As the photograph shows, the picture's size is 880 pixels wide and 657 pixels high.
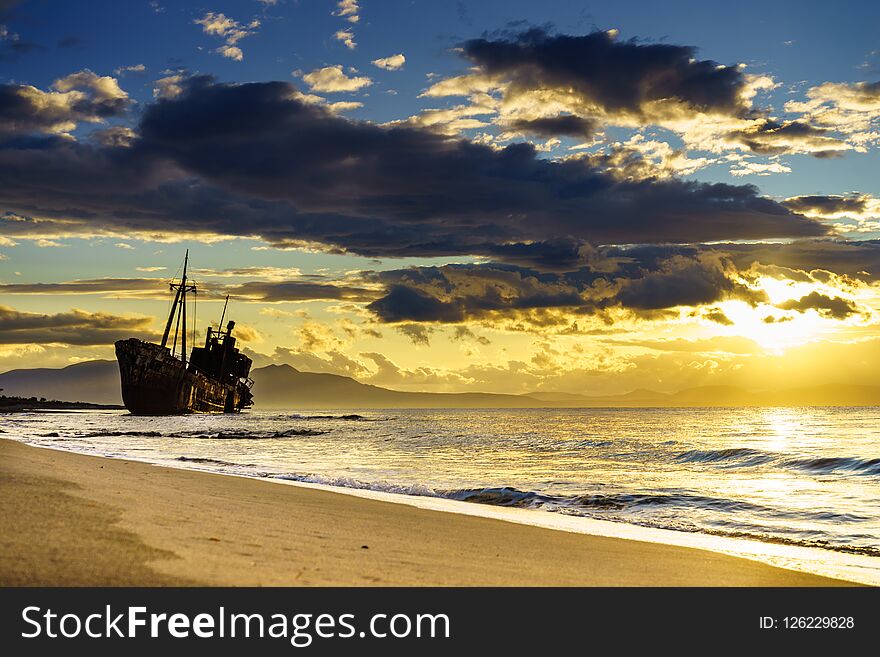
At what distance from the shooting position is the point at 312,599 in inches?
196

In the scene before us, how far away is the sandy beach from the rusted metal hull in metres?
89.2

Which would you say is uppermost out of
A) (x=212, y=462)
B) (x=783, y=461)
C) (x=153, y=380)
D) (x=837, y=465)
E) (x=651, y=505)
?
(x=153, y=380)

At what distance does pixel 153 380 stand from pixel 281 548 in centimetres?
9852

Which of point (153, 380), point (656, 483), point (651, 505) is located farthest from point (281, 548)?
point (153, 380)

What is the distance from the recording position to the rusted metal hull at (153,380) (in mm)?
95812

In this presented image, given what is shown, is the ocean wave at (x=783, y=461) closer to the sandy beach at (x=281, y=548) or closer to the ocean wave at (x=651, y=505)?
the ocean wave at (x=651, y=505)

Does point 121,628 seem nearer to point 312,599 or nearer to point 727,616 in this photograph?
Result: point 312,599

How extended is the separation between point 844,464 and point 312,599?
89.6 ft

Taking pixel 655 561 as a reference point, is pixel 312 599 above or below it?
above

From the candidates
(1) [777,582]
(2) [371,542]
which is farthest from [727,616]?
(2) [371,542]

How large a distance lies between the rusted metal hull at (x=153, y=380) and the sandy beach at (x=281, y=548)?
8916 cm

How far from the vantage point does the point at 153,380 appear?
322 ft

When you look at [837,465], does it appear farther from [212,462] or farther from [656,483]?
[212,462]

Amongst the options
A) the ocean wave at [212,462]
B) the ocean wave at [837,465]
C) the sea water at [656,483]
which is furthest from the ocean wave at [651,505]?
the ocean wave at [837,465]
